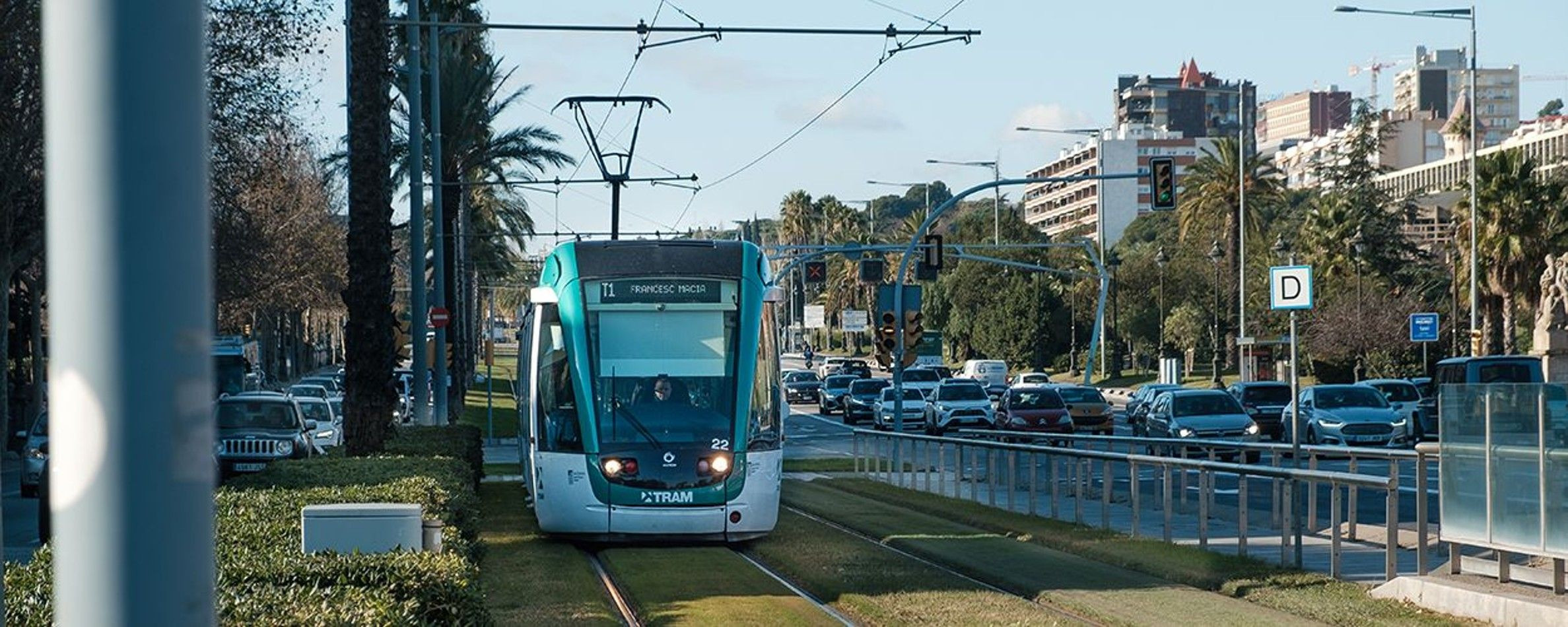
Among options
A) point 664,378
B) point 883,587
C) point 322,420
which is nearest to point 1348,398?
point 322,420

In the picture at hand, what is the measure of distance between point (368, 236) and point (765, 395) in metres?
7.48

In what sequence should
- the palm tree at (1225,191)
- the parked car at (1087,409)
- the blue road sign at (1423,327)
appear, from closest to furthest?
the parked car at (1087,409) < the blue road sign at (1423,327) < the palm tree at (1225,191)

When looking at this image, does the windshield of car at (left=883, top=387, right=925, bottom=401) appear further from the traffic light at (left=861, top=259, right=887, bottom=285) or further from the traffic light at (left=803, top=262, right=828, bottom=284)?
the traffic light at (left=861, top=259, right=887, bottom=285)

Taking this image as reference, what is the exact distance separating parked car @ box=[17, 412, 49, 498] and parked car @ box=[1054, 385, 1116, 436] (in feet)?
89.1

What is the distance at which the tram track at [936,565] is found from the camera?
13.7 m

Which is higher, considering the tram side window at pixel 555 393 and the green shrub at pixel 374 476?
the tram side window at pixel 555 393

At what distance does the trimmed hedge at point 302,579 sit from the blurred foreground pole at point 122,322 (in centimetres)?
374

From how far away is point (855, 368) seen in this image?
91938 millimetres

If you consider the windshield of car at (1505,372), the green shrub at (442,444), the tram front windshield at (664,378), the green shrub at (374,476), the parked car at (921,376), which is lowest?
the parked car at (921,376)

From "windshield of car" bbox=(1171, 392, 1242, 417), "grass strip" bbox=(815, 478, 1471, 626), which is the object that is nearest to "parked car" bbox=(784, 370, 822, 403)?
"windshield of car" bbox=(1171, 392, 1242, 417)

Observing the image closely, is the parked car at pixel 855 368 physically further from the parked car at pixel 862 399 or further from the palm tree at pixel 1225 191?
the parked car at pixel 862 399

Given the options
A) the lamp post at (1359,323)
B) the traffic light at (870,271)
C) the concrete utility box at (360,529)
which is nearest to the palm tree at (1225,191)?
the lamp post at (1359,323)

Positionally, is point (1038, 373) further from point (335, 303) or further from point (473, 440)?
point (473, 440)

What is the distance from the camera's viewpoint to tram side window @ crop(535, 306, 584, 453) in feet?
62.5
